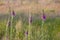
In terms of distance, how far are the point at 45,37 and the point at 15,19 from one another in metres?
0.50

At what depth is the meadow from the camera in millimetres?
2244

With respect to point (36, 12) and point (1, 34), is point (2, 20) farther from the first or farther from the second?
point (36, 12)

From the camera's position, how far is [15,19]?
252cm

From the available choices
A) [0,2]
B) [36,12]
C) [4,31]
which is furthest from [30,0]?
[4,31]

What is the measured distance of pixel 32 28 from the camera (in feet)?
7.84

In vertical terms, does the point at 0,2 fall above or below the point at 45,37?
above

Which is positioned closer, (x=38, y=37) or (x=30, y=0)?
(x=38, y=37)

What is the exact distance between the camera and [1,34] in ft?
7.85

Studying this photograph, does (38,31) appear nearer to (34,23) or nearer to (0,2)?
(34,23)

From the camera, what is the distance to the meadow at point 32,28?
224 centimetres

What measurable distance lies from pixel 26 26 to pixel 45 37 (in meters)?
0.34

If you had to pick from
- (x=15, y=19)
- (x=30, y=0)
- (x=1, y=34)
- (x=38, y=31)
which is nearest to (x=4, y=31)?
(x=1, y=34)

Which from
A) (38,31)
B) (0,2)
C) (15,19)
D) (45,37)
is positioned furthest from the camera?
(0,2)

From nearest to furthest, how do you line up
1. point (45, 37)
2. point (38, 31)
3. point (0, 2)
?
point (45, 37) < point (38, 31) < point (0, 2)
